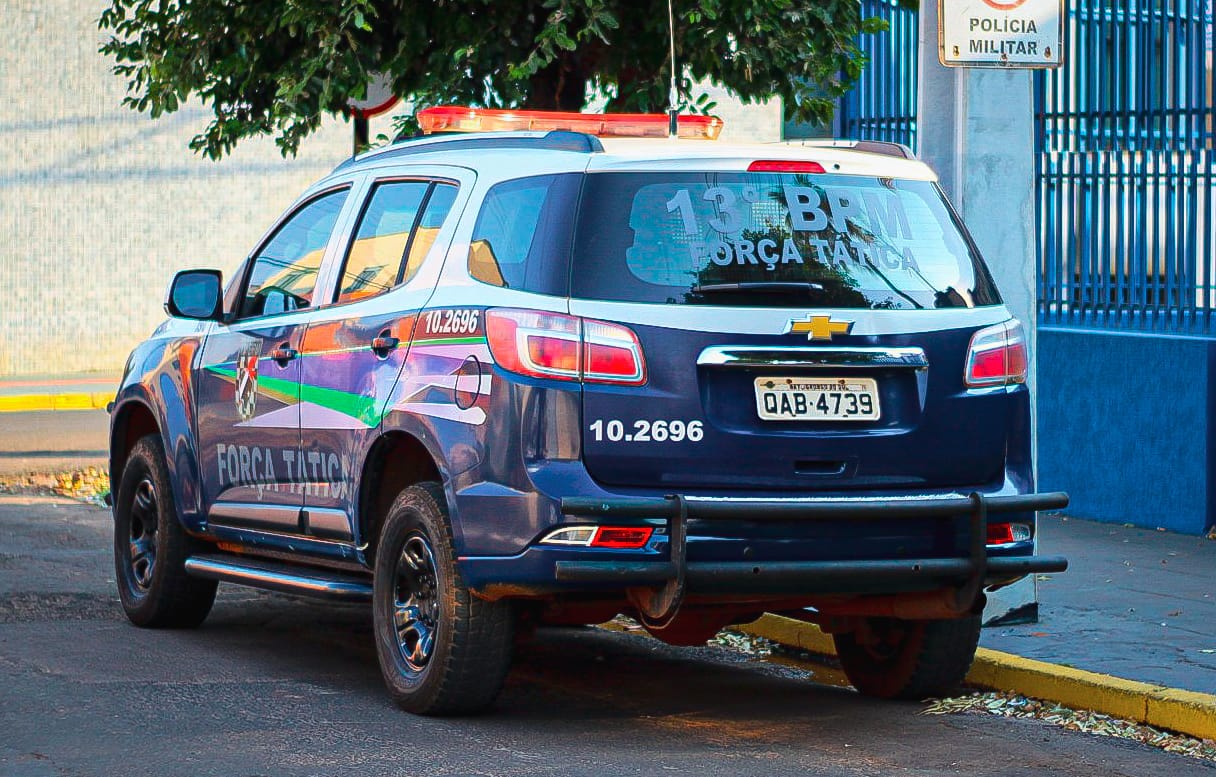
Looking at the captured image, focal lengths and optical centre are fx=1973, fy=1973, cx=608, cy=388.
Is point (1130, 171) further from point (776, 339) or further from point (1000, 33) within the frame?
point (776, 339)

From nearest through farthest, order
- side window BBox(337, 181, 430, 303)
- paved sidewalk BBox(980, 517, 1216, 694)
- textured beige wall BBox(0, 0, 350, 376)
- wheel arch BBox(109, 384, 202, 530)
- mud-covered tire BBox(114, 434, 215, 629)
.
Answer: side window BBox(337, 181, 430, 303), paved sidewalk BBox(980, 517, 1216, 694), wheel arch BBox(109, 384, 202, 530), mud-covered tire BBox(114, 434, 215, 629), textured beige wall BBox(0, 0, 350, 376)

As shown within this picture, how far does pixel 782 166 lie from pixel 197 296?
2800 millimetres

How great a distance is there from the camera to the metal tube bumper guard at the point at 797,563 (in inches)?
228

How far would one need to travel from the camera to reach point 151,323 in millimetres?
25234

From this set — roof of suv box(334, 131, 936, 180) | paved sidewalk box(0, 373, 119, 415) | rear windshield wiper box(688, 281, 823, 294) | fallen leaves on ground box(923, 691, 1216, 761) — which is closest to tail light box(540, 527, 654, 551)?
rear windshield wiper box(688, 281, 823, 294)

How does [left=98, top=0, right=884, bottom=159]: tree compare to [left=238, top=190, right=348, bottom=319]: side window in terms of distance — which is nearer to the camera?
[left=238, top=190, right=348, bottom=319]: side window

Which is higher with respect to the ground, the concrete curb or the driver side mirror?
the driver side mirror

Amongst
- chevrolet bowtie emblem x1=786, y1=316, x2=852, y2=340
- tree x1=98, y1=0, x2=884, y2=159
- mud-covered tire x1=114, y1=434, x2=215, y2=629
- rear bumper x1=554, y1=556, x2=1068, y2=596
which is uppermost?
tree x1=98, y1=0, x2=884, y2=159

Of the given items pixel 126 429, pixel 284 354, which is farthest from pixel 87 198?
pixel 284 354

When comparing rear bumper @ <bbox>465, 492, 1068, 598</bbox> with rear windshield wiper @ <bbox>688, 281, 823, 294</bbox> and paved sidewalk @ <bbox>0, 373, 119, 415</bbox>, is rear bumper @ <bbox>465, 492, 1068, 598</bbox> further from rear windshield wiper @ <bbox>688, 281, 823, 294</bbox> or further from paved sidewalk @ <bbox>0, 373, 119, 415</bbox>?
paved sidewalk @ <bbox>0, 373, 119, 415</bbox>

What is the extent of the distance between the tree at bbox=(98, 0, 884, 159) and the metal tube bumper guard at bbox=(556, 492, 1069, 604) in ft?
17.7

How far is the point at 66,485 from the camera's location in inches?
556

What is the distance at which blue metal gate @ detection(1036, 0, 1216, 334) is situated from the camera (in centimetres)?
1115

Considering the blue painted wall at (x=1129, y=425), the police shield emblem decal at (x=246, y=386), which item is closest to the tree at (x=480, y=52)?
the blue painted wall at (x=1129, y=425)
